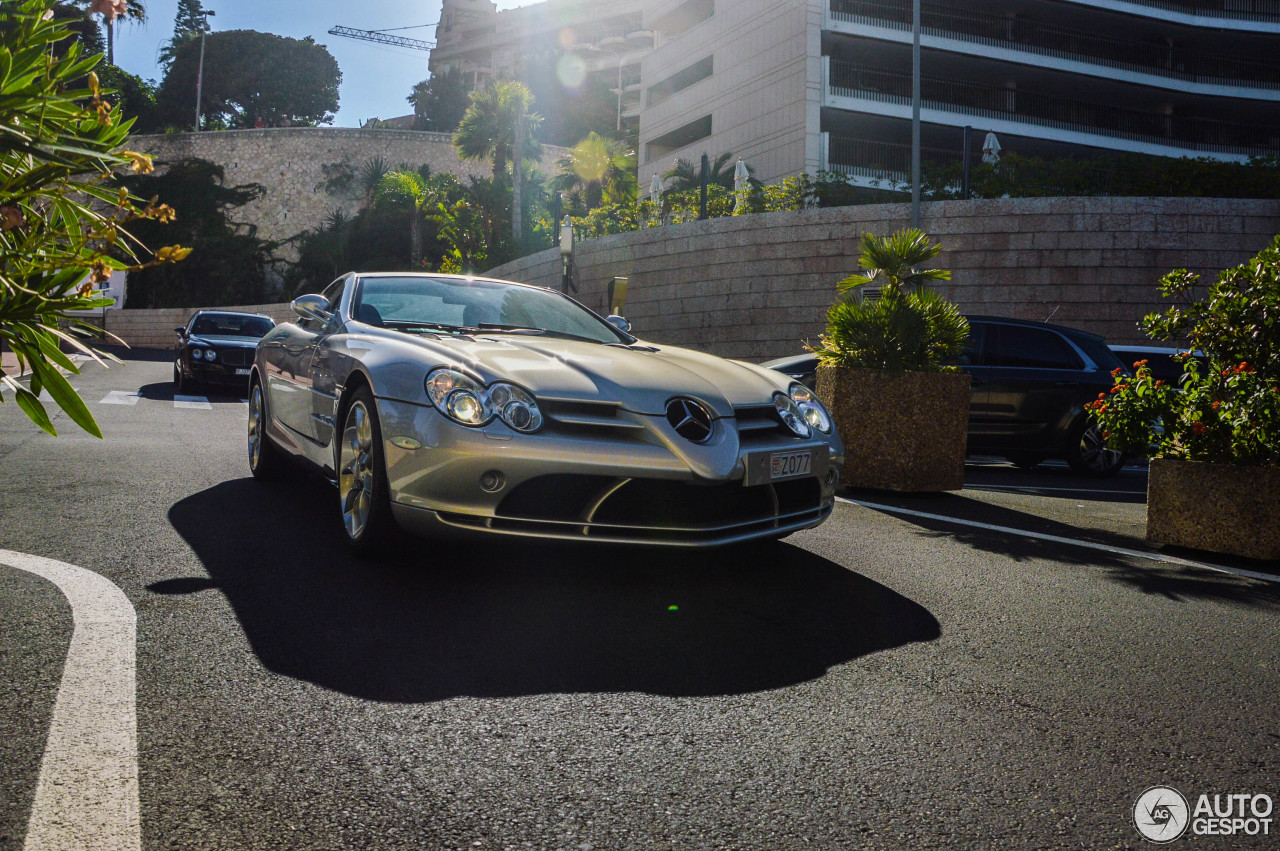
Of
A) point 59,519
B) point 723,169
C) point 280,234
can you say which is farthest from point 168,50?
point 59,519

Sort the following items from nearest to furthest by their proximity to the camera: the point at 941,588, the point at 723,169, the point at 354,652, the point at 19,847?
the point at 19,847 < the point at 354,652 < the point at 941,588 < the point at 723,169

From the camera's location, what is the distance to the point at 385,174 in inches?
2621

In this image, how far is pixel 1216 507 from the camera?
5641mm

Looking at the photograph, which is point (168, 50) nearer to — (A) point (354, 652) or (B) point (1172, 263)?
(B) point (1172, 263)

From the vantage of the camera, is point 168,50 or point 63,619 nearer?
point 63,619

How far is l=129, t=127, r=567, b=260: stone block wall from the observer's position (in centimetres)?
6700

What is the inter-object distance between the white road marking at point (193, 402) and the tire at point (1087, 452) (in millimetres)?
10370

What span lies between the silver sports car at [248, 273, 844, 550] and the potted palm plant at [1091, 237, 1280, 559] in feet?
7.32

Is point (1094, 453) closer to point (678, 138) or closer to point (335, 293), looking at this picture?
point (335, 293)

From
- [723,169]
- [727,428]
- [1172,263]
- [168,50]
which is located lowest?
[727,428]

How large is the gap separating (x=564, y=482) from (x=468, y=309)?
1.90 m

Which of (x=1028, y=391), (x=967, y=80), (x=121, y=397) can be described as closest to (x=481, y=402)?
(x=1028, y=391)

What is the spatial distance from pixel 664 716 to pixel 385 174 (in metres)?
67.7

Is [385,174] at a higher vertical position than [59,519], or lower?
higher
